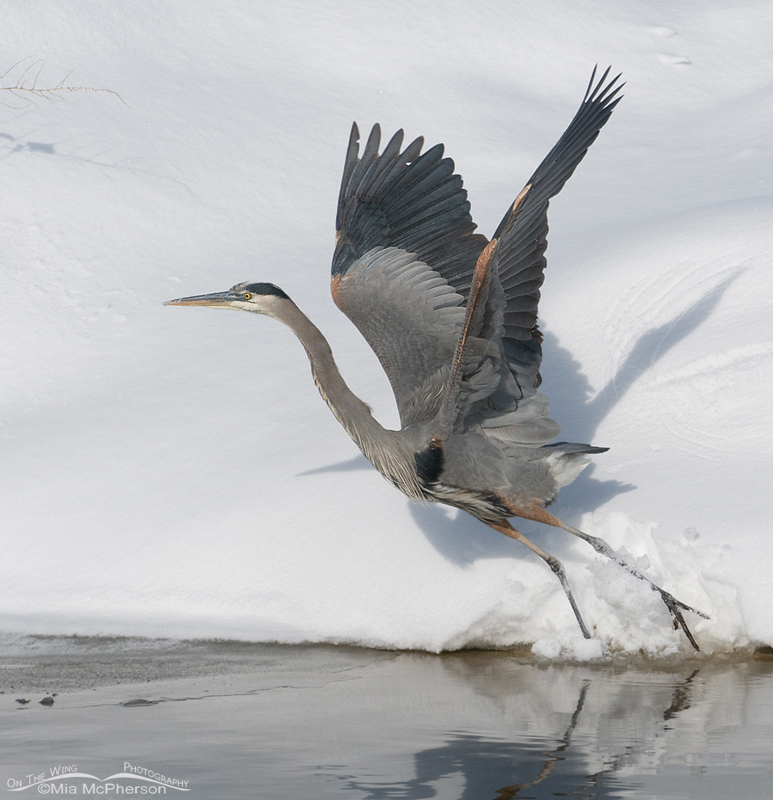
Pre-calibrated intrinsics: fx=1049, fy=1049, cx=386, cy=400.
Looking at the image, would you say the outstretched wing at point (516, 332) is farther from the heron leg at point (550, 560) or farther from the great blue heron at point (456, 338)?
the heron leg at point (550, 560)

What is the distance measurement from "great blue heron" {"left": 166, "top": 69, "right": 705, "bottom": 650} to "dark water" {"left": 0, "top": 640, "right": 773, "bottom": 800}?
455mm

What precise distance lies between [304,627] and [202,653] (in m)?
0.38

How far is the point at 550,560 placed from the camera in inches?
147

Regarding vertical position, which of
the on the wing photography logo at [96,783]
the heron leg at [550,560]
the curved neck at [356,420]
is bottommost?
the on the wing photography logo at [96,783]

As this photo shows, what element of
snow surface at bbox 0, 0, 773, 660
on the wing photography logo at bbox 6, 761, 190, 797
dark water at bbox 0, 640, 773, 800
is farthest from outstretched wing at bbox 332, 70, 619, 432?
on the wing photography logo at bbox 6, 761, 190, 797

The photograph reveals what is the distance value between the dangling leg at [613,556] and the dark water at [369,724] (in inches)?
6.2

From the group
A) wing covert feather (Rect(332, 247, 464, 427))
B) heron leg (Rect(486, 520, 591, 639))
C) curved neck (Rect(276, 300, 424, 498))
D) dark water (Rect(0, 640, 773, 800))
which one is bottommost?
dark water (Rect(0, 640, 773, 800))

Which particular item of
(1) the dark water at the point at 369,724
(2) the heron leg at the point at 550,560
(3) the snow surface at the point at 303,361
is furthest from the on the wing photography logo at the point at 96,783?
(2) the heron leg at the point at 550,560

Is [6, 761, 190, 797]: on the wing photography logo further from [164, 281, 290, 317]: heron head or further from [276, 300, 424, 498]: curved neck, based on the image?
[164, 281, 290, 317]: heron head

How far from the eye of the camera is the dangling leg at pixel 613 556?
3516 mm

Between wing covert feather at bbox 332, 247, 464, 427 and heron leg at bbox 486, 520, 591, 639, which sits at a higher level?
wing covert feather at bbox 332, 247, 464, 427

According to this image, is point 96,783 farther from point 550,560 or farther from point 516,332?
point 516,332

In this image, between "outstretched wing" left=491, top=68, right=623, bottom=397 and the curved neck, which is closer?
"outstretched wing" left=491, top=68, right=623, bottom=397

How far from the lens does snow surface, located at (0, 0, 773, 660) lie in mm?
3824
